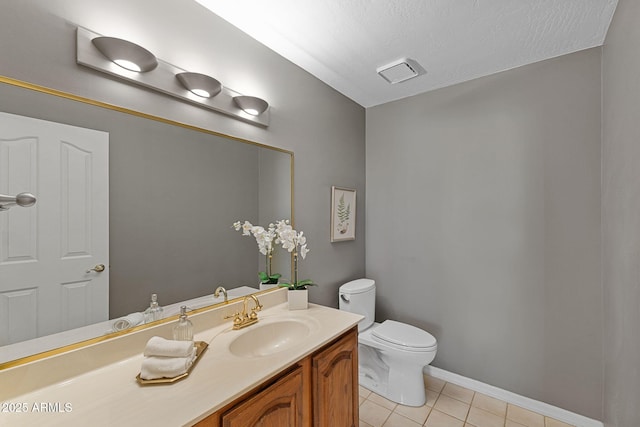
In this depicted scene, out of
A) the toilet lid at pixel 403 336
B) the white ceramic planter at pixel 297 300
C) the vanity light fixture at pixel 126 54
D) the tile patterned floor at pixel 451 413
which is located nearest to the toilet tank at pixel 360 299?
the toilet lid at pixel 403 336

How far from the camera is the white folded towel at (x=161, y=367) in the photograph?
92 cm

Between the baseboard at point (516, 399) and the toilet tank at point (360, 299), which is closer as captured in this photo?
the baseboard at point (516, 399)

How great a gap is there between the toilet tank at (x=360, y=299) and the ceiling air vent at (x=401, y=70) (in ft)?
5.59

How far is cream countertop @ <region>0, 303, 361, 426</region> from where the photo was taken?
756mm

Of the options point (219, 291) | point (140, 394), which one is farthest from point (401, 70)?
point (140, 394)

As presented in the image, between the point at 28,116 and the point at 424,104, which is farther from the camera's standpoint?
the point at 424,104

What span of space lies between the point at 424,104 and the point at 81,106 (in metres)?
2.34

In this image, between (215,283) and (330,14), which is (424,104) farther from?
(215,283)

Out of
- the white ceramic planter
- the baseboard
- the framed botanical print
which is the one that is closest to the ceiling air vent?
the framed botanical print

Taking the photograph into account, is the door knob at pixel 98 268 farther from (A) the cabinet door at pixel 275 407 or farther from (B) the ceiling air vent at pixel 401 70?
(B) the ceiling air vent at pixel 401 70

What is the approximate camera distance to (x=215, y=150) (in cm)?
148

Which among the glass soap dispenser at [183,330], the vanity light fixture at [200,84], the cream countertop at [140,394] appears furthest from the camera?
the vanity light fixture at [200,84]

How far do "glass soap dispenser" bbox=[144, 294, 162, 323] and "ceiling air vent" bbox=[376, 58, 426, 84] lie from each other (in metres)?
2.05

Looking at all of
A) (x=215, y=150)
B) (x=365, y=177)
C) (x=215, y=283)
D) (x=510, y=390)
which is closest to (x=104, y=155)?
(x=215, y=150)
